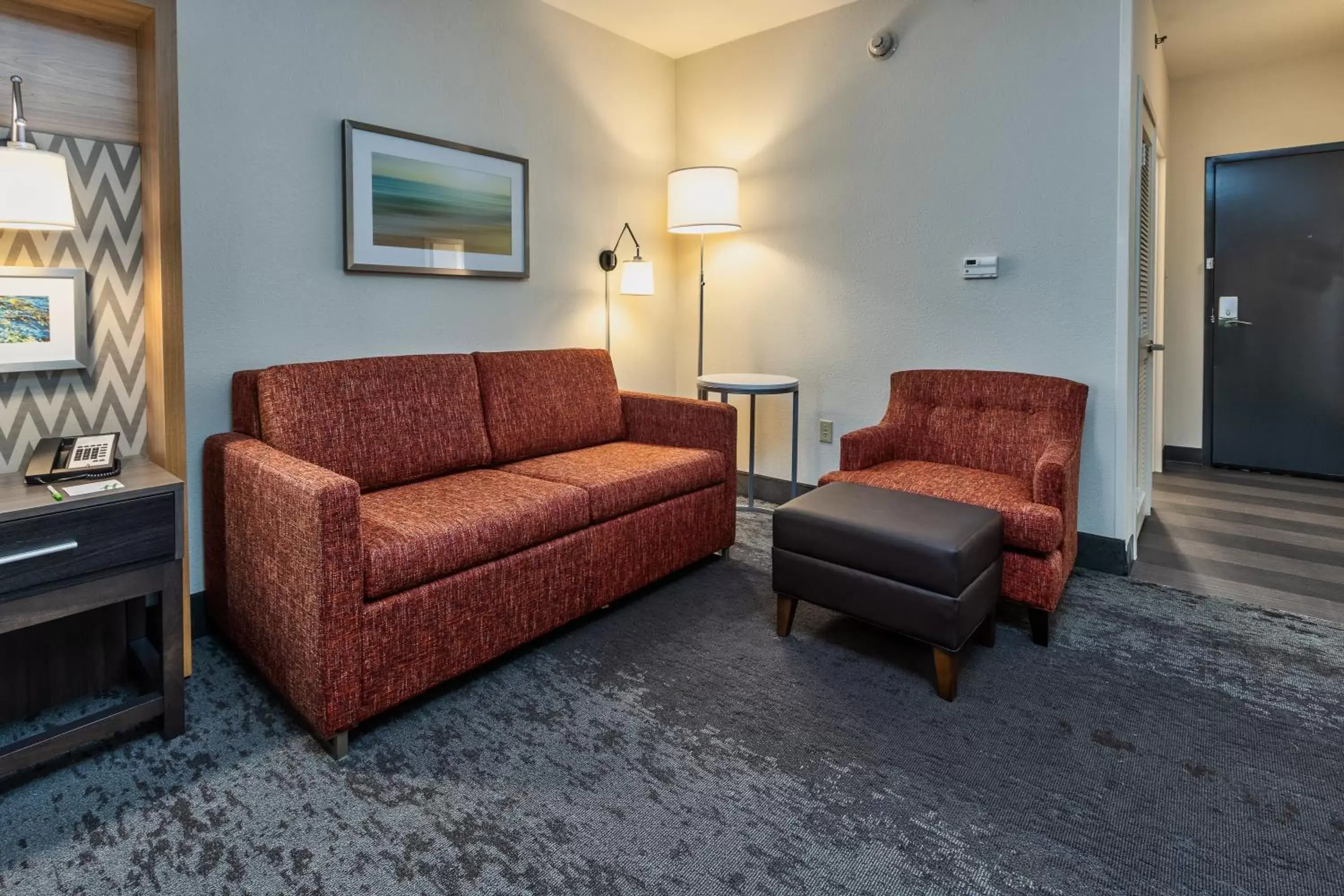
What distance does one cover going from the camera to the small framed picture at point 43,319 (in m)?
1.84

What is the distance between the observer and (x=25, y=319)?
1.87 metres

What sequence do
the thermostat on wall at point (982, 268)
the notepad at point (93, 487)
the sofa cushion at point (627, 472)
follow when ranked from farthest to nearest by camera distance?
1. the thermostat on wall at point (982, 268)
2. the sofa cushion at point (627, 472)
3. the notepad at point (93, 487)

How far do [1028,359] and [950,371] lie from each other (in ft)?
1.01

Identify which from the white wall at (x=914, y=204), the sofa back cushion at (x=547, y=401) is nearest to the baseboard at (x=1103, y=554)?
the white wall at (x=914, y=204)

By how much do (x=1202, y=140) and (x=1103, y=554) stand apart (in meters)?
3.33

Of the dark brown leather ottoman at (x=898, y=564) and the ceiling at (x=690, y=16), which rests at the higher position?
the ceiling at (x=690, y=16)

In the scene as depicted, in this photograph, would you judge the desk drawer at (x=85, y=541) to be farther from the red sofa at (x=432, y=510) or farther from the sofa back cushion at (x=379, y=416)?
the sofa back cushion at (x=379, y=416)

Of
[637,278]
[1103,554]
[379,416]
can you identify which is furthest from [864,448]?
[379,416]

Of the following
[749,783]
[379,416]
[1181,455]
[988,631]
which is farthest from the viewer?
[1181,455]

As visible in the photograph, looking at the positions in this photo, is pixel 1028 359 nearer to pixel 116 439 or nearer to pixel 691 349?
pixel 691 349

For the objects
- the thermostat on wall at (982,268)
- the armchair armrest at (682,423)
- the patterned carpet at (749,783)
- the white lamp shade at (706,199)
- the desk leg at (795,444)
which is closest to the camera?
the patterned carpet at (749,783)

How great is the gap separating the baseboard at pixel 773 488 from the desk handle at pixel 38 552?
290 centimetres

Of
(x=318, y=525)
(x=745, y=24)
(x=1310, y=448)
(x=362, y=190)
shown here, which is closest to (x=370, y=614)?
(x=318, y=525)

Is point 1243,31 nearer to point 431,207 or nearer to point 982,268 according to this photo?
point 982,268
